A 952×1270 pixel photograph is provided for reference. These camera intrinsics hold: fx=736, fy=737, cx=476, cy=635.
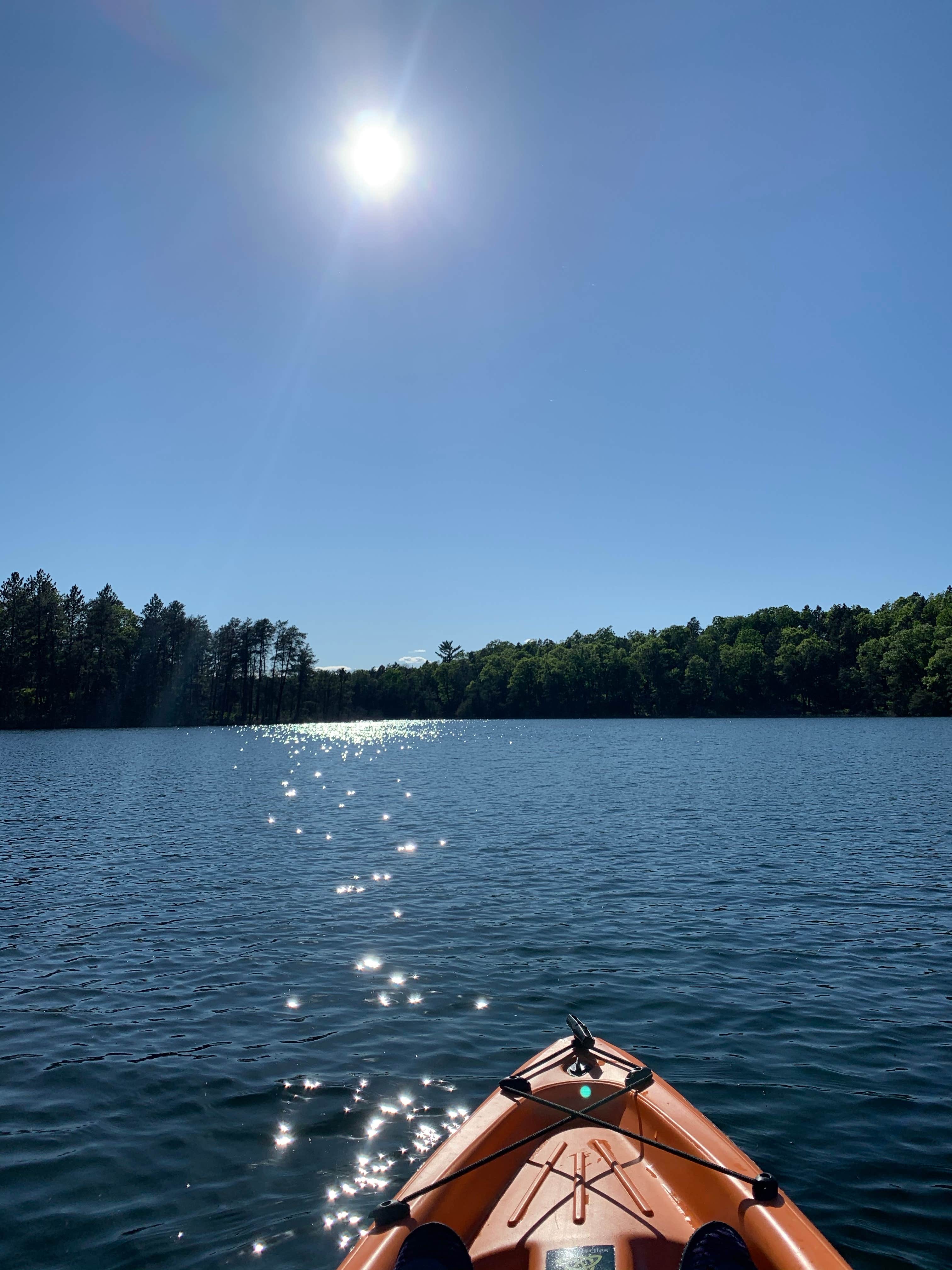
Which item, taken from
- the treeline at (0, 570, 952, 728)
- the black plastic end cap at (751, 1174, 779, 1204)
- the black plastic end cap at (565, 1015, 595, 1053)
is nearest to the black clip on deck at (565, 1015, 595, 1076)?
the black plastic end cap at (565, 1015, 595, 1053)

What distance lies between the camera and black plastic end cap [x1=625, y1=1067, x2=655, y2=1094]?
6480mm

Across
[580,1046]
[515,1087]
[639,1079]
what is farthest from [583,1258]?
[580,1046]

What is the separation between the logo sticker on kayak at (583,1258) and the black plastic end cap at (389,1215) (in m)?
0.99

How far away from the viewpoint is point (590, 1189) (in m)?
5.54

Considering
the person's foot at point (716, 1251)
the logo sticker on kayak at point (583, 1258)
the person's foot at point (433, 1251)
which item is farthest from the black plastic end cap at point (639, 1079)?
the person's foot at point (433, 1251)

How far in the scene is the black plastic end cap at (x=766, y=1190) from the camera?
486 centimetres

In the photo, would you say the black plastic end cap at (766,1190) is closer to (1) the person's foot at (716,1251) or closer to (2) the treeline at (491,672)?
(1) the person's foot at (716,1251)

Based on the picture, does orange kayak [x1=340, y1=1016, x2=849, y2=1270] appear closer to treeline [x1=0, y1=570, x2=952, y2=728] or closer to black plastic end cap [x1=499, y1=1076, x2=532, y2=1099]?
black plastic end cap [x1=499, y1=1076, x2=532, y2=1099]

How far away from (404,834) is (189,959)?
12.1 meters

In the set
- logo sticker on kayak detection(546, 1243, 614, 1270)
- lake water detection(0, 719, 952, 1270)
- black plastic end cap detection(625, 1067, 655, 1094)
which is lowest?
lake water detection(0, 719, 952, 1270)

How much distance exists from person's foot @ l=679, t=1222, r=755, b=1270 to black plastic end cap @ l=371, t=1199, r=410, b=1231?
173 cm

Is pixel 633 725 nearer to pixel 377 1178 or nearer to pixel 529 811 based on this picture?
pixel 529 811

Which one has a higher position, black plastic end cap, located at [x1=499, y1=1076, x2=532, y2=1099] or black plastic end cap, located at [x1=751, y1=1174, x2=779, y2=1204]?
black plastic end cap, located at [x1=751, y1=1174, x2=779, y2=1204]

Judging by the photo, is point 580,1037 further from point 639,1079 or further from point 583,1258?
point 583,1258
